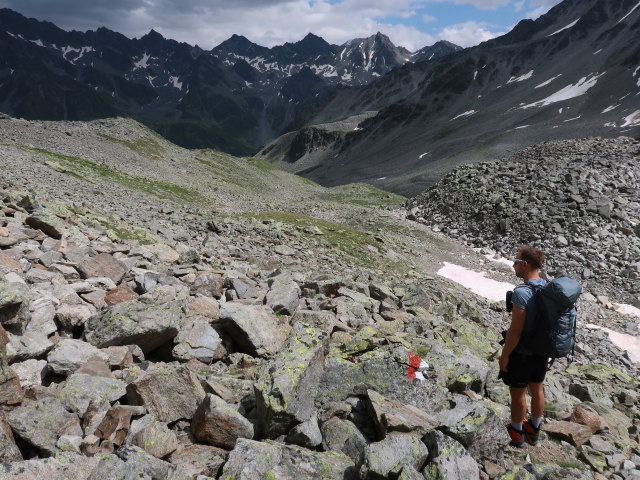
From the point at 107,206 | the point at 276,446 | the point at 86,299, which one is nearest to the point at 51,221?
the point at 86,299

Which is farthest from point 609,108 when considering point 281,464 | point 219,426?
point 281,464

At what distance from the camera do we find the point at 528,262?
27.5ft

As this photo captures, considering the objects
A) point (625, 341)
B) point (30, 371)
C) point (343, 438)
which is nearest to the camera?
point (343, 438)

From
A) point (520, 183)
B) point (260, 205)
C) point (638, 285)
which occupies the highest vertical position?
point (520, 183)

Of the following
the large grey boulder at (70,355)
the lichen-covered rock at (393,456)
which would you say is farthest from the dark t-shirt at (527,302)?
the large grey boulder at (70,355)

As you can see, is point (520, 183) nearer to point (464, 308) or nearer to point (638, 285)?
point (638, 285)

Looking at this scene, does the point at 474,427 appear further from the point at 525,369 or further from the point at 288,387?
the point at 288,387

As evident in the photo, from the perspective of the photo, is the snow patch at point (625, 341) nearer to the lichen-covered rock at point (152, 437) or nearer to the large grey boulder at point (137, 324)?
the large grey boulder at point (137, 324)

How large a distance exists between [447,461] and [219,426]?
140 inches

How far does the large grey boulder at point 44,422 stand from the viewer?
573cm

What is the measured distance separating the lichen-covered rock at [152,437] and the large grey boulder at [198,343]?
9.39 ft

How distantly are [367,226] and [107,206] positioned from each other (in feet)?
85.4

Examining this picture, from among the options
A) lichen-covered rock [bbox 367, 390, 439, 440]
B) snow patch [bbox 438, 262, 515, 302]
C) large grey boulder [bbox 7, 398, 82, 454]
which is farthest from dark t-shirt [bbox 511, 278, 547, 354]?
snow patch [bbox 438, 262, 515, 302]

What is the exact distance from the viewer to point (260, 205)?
57375 millimetres
